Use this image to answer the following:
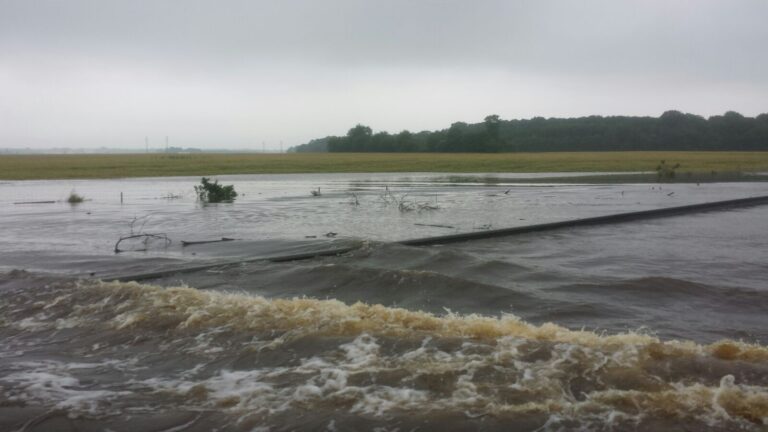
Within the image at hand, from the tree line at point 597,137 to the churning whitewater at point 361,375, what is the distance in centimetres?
9216

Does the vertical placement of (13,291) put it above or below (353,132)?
below

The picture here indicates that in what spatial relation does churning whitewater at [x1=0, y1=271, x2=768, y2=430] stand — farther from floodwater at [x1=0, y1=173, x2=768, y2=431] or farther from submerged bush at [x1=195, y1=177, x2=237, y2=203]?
submerged bush at [x1=195, y1=177, x2=237, y2=203]

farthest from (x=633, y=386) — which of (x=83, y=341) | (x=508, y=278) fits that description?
(x=83, y=341)

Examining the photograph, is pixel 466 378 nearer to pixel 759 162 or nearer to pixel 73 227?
pixel 73 227

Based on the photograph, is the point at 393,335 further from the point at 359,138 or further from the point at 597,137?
the point at 359,138

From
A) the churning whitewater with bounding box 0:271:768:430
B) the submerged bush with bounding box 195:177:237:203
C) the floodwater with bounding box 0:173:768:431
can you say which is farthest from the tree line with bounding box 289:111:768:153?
the churning whitewater with bounding box 0:271:768:430

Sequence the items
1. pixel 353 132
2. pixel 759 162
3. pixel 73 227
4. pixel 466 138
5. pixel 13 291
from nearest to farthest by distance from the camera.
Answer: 1. pixel 13 291
2. pixel 73 227
3. pixel 759 162
4. pixel 466 138
5. pixel 353 132

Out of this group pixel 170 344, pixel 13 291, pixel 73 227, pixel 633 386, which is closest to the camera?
pixel 633 386

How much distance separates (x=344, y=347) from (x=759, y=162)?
6137 centimetres

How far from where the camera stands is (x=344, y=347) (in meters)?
5.57

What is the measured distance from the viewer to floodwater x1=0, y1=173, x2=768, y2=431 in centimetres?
427

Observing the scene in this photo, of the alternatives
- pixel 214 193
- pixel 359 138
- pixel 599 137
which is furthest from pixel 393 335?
pixel 359 138

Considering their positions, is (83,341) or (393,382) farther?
(83,341)

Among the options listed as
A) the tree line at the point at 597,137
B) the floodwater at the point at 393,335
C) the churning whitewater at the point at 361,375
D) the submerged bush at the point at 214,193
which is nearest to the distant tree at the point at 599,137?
the tree line at the point at 597,137
